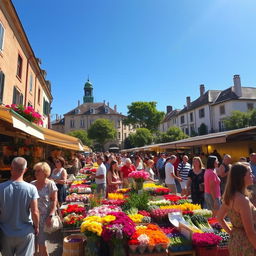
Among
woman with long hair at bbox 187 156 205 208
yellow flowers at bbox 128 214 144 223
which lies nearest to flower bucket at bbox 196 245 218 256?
yellow flowers at bbox 128 214 144 223

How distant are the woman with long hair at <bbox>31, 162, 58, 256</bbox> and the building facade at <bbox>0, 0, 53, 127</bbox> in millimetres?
7859

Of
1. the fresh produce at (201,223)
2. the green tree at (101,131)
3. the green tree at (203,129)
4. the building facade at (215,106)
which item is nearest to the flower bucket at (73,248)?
the fresh produce at (201,223)

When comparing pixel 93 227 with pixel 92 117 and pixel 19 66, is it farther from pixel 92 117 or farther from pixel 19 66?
pixel 92 117

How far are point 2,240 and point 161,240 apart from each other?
2.15 meters

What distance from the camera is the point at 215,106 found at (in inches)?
1453

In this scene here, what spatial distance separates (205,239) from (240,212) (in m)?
1.25

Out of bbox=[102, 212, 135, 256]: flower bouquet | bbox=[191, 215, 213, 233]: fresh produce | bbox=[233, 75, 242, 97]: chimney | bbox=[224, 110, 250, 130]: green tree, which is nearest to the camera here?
bbox=[102, 212, 135, 256]: flower bouquet

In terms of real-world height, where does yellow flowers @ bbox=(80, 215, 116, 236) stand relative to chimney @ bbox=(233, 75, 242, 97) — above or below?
below

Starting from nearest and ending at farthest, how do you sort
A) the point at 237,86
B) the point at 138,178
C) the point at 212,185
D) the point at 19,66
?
the point at 212,185 → the point at 138,178 → the point at 19,66 → the point at 237,86

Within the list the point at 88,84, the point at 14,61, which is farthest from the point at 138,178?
the point at 88,84

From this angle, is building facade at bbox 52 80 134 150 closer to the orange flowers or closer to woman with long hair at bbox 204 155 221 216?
woman with long hair at bbox 204 155 221 216

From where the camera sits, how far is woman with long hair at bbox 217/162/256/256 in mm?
2158

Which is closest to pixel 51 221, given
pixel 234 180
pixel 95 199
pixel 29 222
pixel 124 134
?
pixel 29 222

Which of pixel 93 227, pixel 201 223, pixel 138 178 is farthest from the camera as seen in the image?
pixel 138 178
